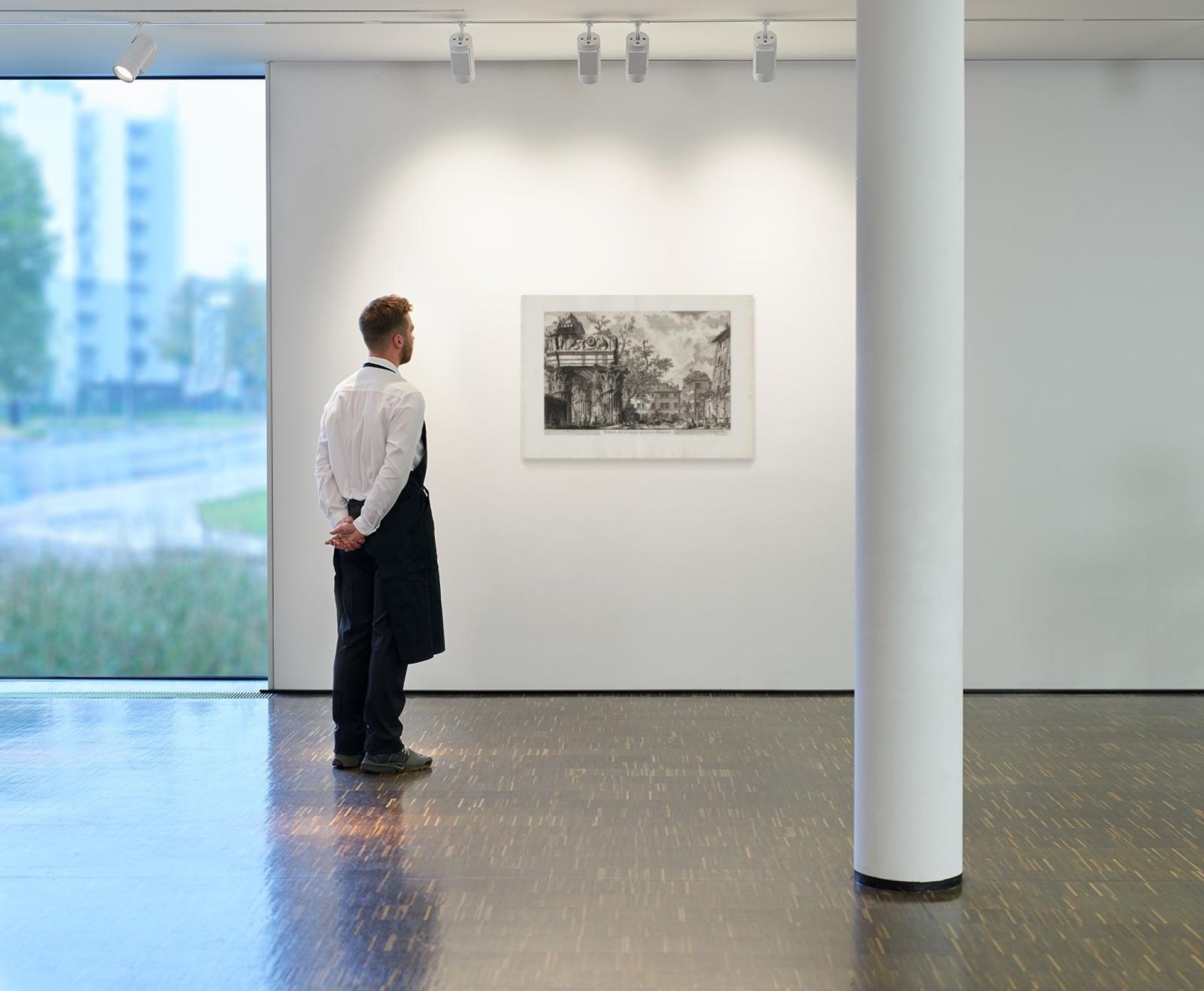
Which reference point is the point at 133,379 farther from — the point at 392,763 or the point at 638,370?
the point at 392,763

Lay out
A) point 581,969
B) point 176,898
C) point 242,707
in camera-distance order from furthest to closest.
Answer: point 242,707 → point 176,898 → point 581,969

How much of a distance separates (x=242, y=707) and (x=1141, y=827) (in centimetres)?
426

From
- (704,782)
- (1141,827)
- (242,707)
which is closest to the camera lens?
(1141,827)

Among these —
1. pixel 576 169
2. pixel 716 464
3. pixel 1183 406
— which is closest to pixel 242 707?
pixel 716 464

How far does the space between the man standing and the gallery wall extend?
5.46ft

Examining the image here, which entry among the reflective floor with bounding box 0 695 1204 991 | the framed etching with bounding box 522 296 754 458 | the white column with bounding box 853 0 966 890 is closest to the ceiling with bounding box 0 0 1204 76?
the framed etching with bounding box 522 296 754 458

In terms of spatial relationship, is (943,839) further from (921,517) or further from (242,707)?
(242,707)

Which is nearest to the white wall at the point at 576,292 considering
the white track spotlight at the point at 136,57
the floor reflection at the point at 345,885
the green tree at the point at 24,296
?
the white track spotlight at the point at 136,57

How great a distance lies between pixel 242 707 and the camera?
6.48 meters

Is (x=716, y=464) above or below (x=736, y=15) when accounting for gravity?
below

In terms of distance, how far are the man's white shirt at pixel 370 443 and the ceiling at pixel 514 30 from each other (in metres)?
2.00

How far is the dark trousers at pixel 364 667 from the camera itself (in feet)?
16.8

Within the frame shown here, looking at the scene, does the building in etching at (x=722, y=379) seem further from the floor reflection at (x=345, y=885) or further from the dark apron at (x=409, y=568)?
the floor reflection at (x=345, y=885)

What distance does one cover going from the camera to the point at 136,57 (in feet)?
20.2
